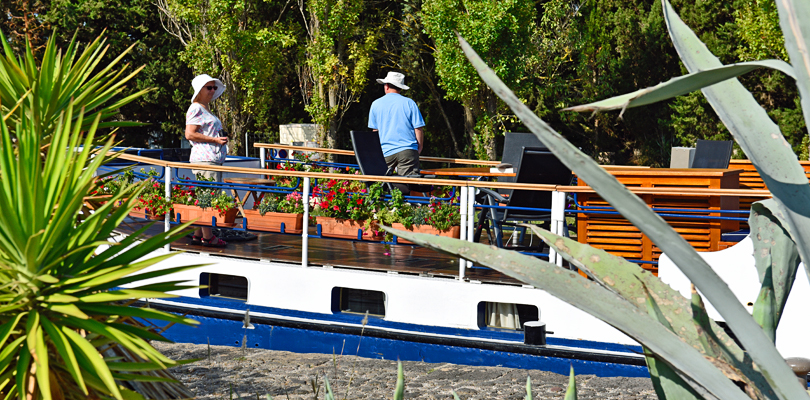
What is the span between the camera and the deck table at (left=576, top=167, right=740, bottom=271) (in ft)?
17.1

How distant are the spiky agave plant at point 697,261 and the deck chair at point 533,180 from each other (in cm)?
420

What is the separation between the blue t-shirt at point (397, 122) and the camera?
7.12 metres

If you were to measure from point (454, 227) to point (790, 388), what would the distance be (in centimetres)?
497

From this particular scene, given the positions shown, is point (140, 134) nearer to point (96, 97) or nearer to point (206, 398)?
point (206, 398)

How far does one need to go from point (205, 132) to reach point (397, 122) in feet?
5.96

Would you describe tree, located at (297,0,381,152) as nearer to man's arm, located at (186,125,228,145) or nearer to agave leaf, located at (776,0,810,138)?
man's arm, located at (186,125,228,145)

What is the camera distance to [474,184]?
17.0 ft

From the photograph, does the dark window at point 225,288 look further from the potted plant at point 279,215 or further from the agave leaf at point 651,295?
the agave leaf at point 651,295

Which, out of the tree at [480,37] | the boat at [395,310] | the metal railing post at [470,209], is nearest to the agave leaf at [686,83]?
the boat at [395,310]

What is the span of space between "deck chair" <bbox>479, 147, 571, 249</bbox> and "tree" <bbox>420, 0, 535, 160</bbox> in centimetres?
1036

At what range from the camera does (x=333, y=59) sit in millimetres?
17531

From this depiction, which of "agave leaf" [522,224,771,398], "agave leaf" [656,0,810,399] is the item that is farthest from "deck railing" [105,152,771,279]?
"agave leaf" [656,0,810,399]

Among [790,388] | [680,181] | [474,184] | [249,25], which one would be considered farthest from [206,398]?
[249,25]

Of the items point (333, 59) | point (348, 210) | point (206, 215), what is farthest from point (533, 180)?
point (333, 59)
